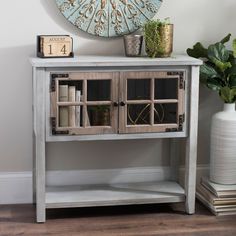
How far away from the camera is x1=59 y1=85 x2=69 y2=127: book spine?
3.15m

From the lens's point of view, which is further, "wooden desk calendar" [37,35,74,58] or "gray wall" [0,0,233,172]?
"gray wall" [0,0,233,172]

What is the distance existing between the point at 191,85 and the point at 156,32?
0.36 m

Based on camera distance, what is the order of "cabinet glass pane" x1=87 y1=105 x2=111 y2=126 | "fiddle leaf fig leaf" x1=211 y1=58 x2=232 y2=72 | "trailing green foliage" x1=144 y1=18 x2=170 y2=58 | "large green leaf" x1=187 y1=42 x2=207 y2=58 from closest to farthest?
1. "cabinet glass pane" x1=87 y1=105 x2=111 y2=126
2. "trailing green foliage" x1=144 y1=18 x2=170 y2=58
3. "fiddle leaf fig leaf" x1=211 y1=58 x2=232 y2=72
4. "large green leaf" x1=187 y1=42 x2=207 y2=58

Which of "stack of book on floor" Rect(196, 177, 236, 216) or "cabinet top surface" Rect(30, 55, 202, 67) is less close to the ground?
"cabinet top surface" Rect(30, 55, 202, 67)

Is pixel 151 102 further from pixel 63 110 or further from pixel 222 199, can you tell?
pixel 222 199

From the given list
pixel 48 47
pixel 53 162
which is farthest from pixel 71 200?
pixel 48 47

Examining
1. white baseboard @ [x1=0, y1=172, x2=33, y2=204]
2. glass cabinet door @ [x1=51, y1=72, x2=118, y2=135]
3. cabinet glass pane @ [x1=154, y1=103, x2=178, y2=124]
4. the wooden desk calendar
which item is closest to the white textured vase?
cabinet glass pane @ [x1=154, y1=103, x2=178, y2=124]

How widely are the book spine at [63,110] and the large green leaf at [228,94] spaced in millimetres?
946

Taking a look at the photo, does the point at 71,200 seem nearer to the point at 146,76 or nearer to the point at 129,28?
the point at 146,76

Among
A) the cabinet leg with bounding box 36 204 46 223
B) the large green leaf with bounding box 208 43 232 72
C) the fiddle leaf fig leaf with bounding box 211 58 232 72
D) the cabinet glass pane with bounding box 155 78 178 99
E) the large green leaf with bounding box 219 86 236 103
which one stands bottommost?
the cabinet leg with bounding box 36 204 46 223

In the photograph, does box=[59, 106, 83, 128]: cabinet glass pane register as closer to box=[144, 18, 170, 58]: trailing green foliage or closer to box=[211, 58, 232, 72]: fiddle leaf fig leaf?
box=[144, 18, 170, 58]: trailing green foliage

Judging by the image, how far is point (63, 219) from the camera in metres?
3.33

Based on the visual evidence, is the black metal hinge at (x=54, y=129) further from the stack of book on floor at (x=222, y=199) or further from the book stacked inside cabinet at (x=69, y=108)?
the stack of book on floor at (x=222, y=199)

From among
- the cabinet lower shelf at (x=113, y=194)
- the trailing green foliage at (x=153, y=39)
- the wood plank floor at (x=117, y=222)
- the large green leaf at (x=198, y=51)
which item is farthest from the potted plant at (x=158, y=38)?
the wood plank floor at (x=117, y=222)
